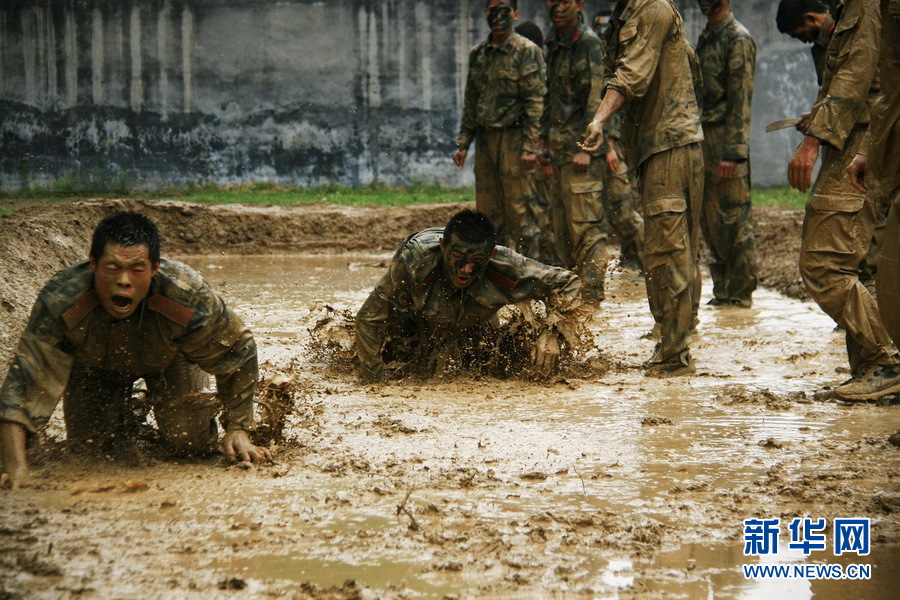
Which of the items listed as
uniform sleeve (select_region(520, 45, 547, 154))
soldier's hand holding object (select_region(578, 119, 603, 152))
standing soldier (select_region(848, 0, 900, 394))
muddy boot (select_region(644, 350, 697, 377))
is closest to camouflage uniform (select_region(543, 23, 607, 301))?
uniform sleeve (select_region(520, 45, 547, 154))

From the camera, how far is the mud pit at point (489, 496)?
314 cm

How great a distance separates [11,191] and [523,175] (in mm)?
9120

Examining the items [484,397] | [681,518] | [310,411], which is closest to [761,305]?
[484,397]

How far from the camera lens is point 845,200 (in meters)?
5.16

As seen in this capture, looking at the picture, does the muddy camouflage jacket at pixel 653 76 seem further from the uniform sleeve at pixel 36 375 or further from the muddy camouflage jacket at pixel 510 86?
the uniform sleeve at pixel 36 375

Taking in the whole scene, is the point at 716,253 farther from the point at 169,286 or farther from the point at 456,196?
the point at 456,196

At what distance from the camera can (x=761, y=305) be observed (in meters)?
8.91

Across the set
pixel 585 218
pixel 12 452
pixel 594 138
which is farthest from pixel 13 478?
pixel 585 218

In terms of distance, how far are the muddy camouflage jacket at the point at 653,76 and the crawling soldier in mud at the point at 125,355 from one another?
2.84 metres

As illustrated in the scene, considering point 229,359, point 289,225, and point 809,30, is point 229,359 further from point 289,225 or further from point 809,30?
point 289,225

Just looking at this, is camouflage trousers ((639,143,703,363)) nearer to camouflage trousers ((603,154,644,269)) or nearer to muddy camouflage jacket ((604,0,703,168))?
muddy camouflage jacket ((604,0,703,168))

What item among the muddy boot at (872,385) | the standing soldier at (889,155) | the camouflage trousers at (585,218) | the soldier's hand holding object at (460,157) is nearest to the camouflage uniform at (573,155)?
the camouflage trousers at (585,218)

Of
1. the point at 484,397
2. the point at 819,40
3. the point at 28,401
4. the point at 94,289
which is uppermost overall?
the point at 819,40

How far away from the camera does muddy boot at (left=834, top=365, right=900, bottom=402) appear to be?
5.30 meters
